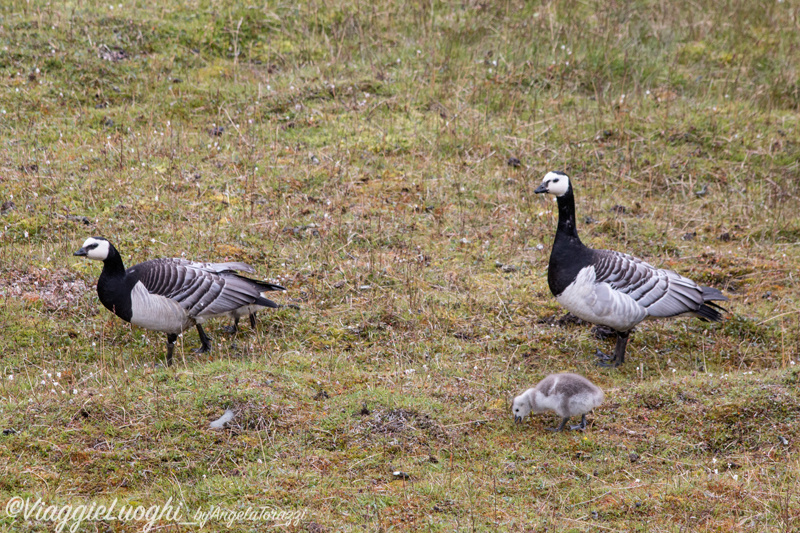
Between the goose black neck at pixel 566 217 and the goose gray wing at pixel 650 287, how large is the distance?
40cm

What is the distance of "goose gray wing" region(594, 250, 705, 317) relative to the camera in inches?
348

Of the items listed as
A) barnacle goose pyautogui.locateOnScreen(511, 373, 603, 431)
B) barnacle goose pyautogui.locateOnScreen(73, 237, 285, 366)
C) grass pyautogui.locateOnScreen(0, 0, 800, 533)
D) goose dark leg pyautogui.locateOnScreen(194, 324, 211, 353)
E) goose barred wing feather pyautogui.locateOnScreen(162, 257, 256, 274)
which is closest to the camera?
grass pyautogui.locateOnScreen(0, 0, 800, 533)

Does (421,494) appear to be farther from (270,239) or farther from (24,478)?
(270,239)

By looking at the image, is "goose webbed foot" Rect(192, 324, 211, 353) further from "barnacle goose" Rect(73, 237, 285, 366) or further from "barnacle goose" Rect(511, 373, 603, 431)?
"barnacle goose" Rect(511, 373, 603, 431)

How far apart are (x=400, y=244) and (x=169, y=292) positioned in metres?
3.64

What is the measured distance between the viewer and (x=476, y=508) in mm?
6066

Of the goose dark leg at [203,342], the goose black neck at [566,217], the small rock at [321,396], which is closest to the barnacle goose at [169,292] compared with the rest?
the goose dark leg at [203,342]

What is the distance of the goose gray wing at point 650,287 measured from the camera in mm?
8852

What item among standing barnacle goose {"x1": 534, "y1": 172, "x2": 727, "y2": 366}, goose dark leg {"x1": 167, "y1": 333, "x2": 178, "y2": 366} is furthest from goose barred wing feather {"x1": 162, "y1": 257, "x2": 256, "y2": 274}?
standing barnacle goose {"x1": 534, "y1": 172, "x2": 727, "y2": 366}

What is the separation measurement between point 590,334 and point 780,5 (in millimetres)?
11771

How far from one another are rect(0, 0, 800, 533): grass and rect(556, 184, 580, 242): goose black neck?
1.15m

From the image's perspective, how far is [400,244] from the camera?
1108 cm

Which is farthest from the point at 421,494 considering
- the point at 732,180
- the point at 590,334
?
the point at 732,180

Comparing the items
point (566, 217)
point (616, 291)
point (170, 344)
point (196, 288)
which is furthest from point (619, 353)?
point (170, 344)
